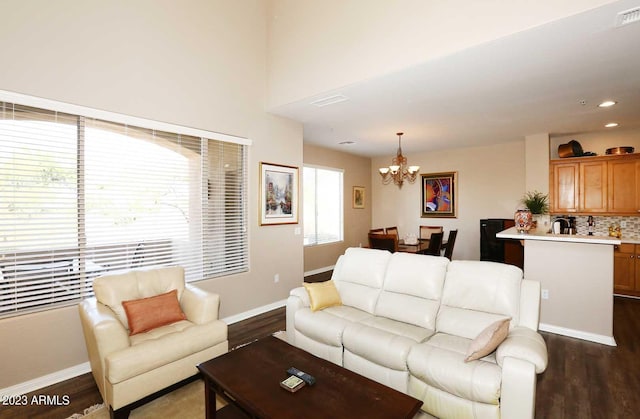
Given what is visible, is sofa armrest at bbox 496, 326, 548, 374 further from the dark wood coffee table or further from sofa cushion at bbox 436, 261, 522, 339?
the dark wood coffee table

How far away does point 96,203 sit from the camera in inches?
113

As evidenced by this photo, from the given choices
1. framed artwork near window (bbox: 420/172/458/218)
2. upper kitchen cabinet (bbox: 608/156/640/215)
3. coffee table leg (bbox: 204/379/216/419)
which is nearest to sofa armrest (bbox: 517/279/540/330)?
coffee table leg (bbox: 204/379/216/419)

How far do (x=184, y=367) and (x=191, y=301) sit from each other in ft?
1.93

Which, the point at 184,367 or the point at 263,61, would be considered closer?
the point at 184,367

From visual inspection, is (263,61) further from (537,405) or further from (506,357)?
(537,405)

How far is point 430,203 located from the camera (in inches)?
290

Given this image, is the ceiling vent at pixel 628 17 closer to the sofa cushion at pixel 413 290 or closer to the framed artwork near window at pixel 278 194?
the sofa cushion at pixel 413 290

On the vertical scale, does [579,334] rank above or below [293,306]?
below

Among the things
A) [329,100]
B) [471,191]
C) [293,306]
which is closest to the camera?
[293,306]

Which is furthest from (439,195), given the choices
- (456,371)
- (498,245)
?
(456,371)

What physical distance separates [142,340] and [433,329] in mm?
2332

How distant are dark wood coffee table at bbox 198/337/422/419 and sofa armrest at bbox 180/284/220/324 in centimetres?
69

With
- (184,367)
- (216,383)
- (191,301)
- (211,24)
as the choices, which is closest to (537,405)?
(216,383)

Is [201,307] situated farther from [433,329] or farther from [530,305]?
[530,305]
